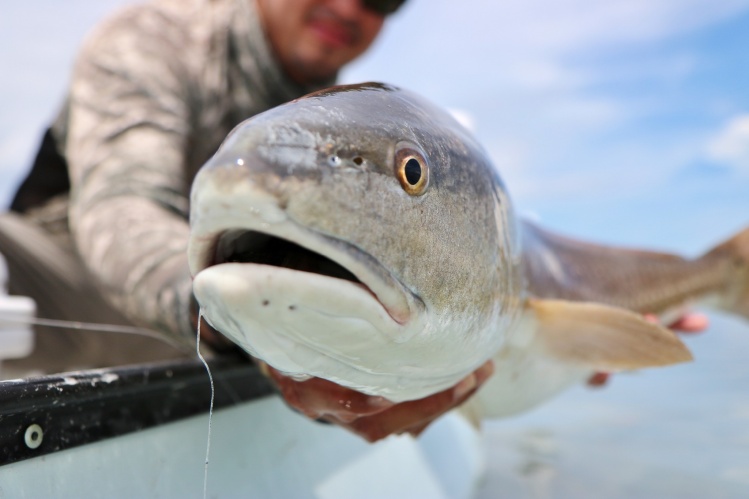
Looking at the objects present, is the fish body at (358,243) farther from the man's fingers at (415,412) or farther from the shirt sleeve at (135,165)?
the shirt sleeve at (135,165)

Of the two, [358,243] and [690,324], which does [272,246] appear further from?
[690,324]

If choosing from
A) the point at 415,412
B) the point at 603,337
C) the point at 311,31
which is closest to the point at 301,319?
the point at 415,412

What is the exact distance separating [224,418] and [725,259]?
2.66 m

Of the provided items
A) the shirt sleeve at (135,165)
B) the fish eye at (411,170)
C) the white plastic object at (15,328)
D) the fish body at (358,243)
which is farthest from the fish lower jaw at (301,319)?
the white plastic object at (15,328)

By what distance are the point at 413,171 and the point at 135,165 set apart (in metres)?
1.24

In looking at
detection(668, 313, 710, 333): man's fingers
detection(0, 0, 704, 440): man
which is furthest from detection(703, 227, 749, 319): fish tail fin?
detection(0, 0, 704, 440): man

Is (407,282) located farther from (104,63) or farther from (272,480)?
(104,63)

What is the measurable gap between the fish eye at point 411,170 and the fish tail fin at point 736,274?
2.65 meters

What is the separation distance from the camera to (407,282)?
2.48ft

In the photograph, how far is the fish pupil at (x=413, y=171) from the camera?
31.5 inches

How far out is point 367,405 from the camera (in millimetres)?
1080

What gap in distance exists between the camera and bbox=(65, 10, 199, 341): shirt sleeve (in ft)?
4.78

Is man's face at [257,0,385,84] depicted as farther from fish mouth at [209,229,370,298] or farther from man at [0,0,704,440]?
fish mouth at [209,229,370,298]

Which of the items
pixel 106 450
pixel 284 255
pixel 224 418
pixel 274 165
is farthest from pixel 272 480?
pixel 274 165
